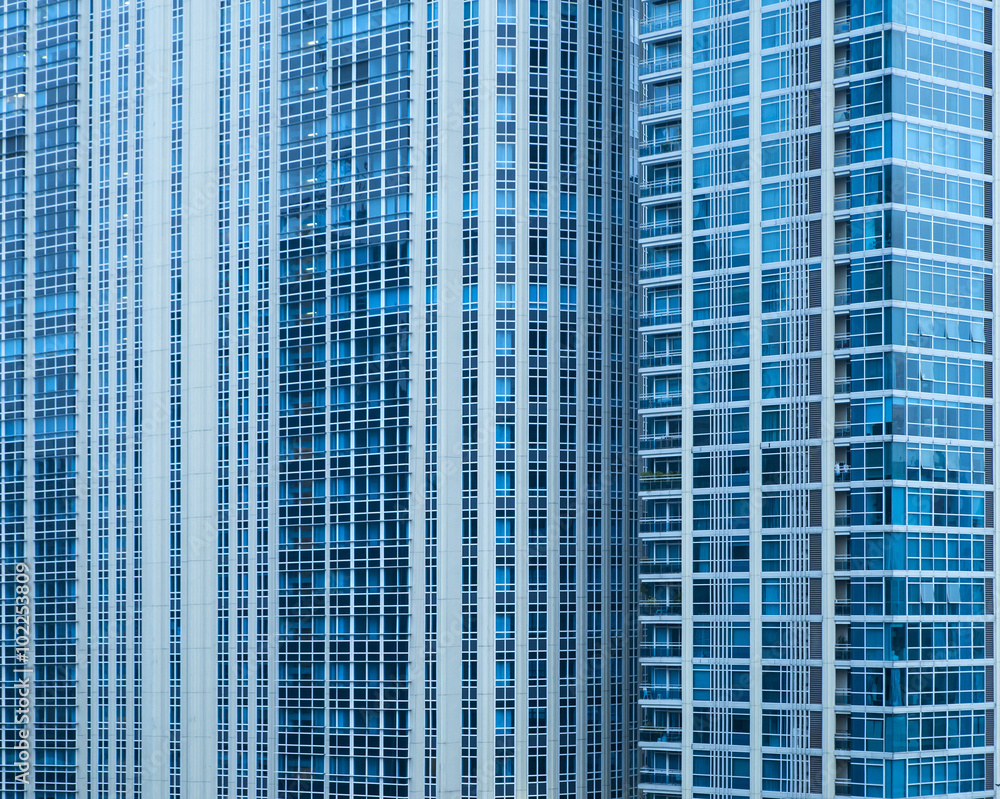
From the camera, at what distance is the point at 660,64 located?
105688mm

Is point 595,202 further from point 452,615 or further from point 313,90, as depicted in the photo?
point 452,615

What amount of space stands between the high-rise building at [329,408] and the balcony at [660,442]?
7.55 m

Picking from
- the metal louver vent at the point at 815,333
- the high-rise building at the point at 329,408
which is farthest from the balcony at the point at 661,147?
the metal louver vent at the point at 815,333

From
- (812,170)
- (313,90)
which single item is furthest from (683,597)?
(313,90)

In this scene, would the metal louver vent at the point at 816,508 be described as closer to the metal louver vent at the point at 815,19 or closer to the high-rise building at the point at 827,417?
the high-rise building at the point at 827,417

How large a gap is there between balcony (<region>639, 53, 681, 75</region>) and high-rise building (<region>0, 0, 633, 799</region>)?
7142 millimetres

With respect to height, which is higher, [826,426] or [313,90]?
[313,90]

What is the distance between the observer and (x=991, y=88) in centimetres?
9988

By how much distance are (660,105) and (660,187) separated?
5.12 m

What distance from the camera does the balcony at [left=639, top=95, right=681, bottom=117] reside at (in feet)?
343

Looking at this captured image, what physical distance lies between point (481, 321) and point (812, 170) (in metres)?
24.1

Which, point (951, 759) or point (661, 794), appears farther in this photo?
point (661, 794)

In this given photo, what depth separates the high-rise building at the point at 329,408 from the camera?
4299 inches
